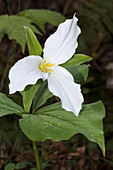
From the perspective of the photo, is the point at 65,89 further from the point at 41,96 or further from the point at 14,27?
the point at 14,27

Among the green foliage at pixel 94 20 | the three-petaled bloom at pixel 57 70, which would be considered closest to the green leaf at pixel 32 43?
the three-petaled bloom at pixel 57 70

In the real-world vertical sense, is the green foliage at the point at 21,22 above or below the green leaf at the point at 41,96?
above

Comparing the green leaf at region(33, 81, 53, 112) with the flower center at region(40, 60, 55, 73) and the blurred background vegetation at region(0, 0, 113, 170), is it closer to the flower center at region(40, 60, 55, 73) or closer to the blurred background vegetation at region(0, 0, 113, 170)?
the flower center at region(40, 60, 55, 73)

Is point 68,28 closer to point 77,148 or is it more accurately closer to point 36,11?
point 36,11

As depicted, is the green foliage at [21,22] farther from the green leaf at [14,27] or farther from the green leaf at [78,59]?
the green leaf at [78,59]

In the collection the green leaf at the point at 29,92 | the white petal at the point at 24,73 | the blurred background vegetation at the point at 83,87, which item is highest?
the white petal at the point at 24,73

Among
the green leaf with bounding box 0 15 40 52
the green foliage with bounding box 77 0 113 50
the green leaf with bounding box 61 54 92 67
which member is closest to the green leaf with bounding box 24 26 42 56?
the green leaf with bounding box 61 54 92 67
